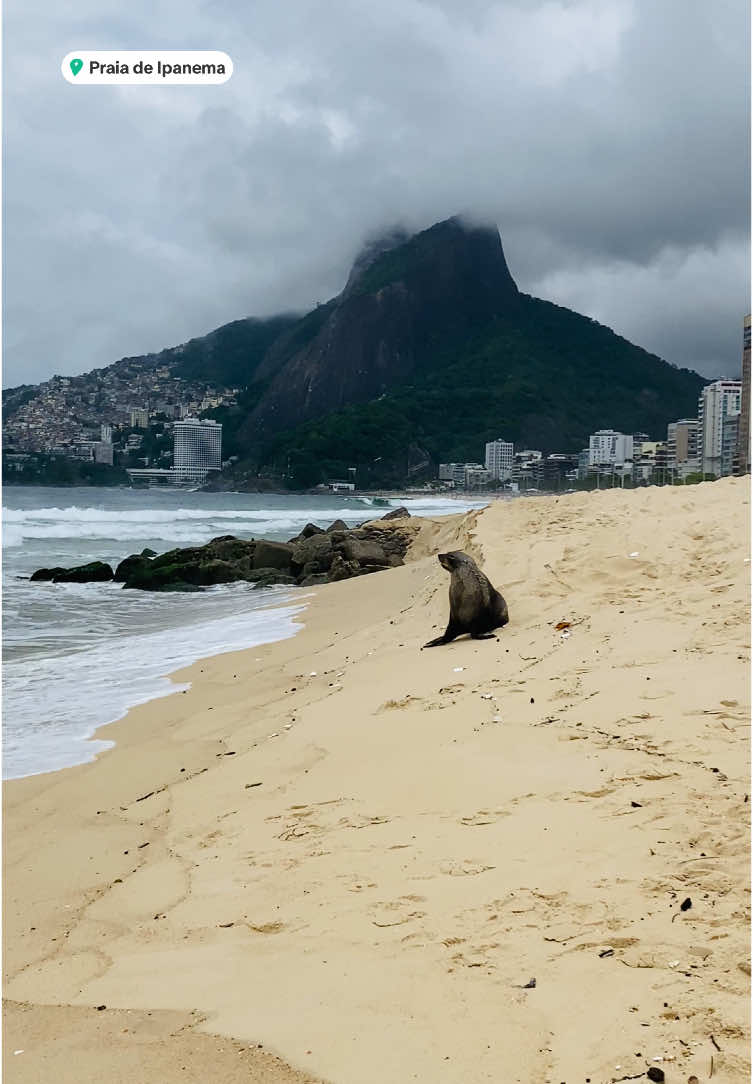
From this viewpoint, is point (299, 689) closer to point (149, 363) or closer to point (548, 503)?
point (548, 503)

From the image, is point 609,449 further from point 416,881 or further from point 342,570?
point 416,881

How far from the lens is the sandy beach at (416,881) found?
7.24 feet

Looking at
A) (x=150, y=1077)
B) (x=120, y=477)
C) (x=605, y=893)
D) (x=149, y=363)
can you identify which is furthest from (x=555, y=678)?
(x=149, y=363)

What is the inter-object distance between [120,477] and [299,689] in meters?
112

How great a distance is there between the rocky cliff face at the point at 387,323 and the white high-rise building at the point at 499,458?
1111 inches

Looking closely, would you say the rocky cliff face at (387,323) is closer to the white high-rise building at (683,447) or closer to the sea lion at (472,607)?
the white high-rise building at (683,447)

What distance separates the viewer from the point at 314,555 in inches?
746

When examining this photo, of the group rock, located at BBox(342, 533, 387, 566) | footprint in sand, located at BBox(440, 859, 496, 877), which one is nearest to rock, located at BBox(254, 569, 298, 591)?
rock, located at BBox(342, 533, 387, 566)

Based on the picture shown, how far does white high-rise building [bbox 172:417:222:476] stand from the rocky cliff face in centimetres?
760

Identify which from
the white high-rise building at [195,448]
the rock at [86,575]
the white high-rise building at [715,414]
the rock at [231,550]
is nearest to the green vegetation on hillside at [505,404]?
the white high-rise building at [195,448]

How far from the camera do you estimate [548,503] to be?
13102mm

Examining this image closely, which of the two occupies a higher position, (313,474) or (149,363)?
(149,363)

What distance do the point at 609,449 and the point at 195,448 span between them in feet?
186

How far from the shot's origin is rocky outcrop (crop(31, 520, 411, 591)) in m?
17.9
